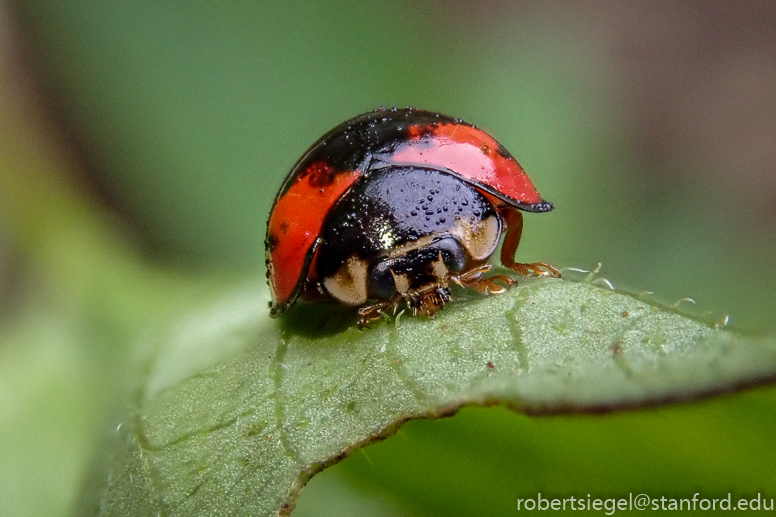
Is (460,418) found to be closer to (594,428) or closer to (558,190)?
(594,428)

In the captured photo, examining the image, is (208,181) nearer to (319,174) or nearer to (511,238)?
(319,174)

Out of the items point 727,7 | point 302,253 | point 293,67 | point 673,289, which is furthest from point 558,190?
point 727,7

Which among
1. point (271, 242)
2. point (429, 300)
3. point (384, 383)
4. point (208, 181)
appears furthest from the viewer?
point (208, 181)

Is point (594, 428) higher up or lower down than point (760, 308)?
higher up

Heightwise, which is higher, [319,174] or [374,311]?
[319,174]

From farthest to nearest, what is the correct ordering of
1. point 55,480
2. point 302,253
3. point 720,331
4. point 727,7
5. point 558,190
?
1. point 727,7
2. point 558,190
3. point 55,480
4. point 302,253
5. point 720,331

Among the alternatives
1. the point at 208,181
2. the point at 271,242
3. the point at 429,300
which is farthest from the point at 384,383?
the point at 208,181

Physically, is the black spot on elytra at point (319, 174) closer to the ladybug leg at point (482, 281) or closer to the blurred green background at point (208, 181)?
the ladybug leg at point (482, 281)
